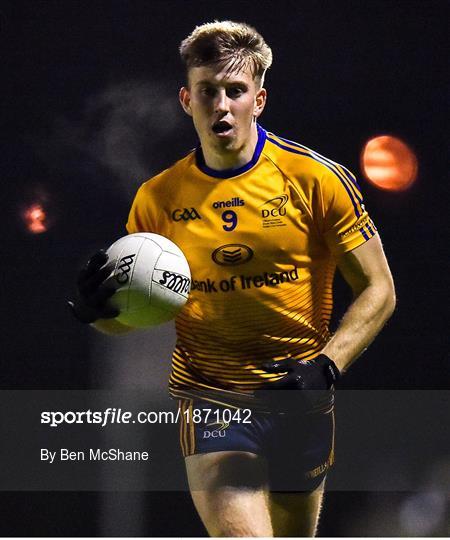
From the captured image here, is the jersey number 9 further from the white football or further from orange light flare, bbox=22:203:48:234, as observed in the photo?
orange light flare, bbox=22:203:48:234

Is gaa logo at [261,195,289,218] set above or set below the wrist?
above

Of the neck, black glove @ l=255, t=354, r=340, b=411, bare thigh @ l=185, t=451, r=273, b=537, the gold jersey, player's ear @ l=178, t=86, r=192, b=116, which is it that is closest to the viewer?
black glove @ l=255, t=354, r=340, b=411

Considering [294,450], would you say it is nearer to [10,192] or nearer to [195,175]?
[195,175]

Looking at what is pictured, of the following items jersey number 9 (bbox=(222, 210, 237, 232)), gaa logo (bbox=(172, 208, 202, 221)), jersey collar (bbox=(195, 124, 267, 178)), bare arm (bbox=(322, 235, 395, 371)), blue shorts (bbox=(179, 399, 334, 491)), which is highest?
jersey collar (bbox=(195, 124, 267, 178))

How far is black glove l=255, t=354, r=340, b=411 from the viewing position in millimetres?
4176

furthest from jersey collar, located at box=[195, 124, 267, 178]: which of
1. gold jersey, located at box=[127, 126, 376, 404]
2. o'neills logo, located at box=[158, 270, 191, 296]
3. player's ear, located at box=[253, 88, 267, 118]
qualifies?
o'neills logo, located at box=[158, 270, 191, 296]

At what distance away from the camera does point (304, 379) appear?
420 cm

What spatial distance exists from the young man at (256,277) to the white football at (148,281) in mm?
110

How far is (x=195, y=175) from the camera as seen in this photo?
491cm

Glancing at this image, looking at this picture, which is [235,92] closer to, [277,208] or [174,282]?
[277,208]

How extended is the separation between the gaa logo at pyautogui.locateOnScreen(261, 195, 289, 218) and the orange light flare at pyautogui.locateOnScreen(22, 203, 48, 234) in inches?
96.8

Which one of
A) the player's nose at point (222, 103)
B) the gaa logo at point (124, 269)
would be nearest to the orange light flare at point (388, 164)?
the player's nose at point (222, 103)

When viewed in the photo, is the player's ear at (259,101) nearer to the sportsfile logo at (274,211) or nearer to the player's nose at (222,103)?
the player's nose at (222,103)

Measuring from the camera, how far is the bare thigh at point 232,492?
4.32 meters
